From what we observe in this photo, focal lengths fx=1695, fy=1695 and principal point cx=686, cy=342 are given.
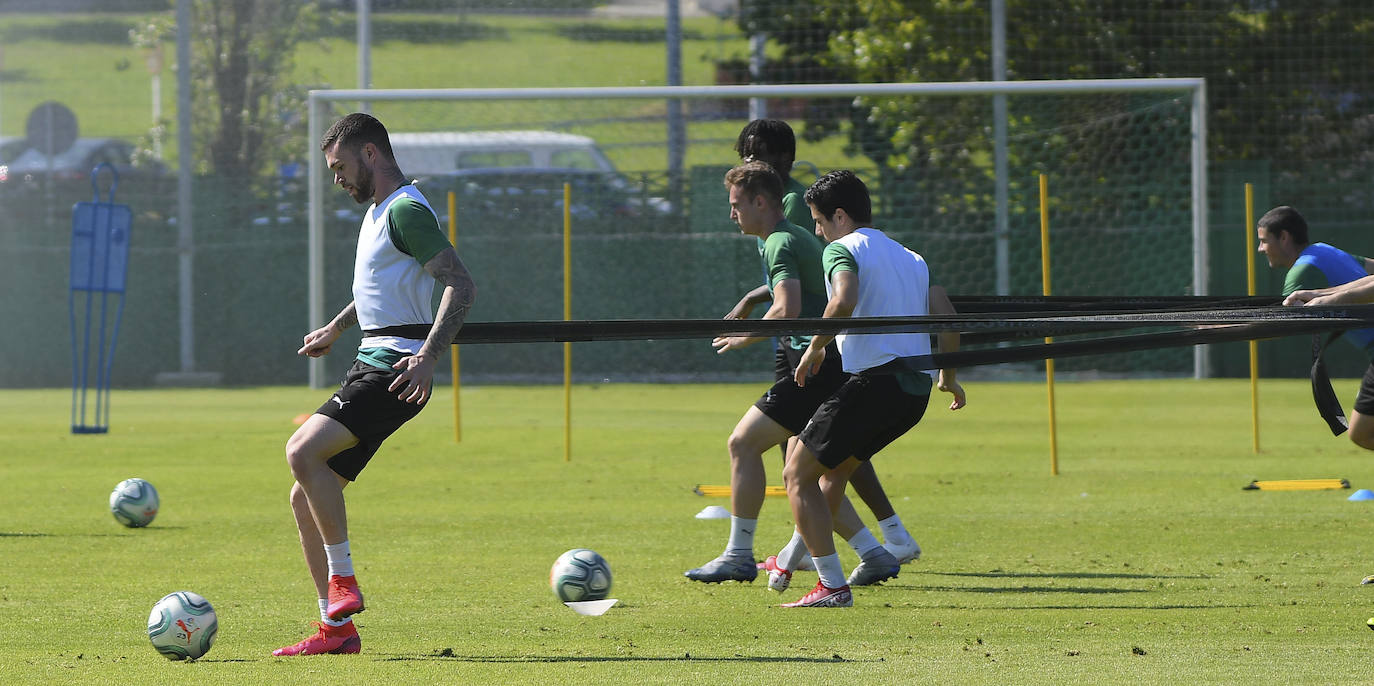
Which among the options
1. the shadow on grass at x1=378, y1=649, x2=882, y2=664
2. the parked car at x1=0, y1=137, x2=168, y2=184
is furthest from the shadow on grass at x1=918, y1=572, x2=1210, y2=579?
the parked car at x1=0, y1=137, x2=168, y2=184

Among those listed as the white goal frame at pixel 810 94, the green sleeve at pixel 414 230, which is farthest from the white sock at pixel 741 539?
the white goal frame at pixel 810 94

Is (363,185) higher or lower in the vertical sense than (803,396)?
higher

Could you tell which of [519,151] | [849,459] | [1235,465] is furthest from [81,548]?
[519,151]

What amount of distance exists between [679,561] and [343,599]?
101 inches

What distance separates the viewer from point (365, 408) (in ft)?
18.4

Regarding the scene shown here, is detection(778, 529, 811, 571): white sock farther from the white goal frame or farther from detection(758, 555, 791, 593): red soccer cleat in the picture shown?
the white goal frame

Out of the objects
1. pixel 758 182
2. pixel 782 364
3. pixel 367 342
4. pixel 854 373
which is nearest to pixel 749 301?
pixel 782 364

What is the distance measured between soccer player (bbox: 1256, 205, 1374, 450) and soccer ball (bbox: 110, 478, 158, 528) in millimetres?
5953

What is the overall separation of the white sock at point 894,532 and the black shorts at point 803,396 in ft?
3.16

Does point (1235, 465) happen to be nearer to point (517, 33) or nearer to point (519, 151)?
point (519, 151)

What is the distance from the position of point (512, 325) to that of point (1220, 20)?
17.7m

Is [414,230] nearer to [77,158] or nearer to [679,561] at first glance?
[679,561]

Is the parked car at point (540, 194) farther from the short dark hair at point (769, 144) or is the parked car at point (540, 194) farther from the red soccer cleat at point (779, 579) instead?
the red soccer cleat at point (779, 579)

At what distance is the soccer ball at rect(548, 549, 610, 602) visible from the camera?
265 inches
